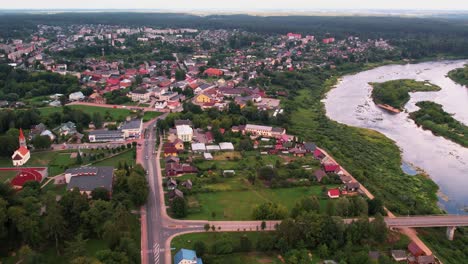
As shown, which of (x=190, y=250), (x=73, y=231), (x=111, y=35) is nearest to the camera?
(x=190, y=250)

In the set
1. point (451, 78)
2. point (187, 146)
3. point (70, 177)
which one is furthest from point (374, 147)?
point (451, 78)

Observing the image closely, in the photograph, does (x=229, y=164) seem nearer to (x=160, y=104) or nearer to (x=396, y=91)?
(x=160, y=104)

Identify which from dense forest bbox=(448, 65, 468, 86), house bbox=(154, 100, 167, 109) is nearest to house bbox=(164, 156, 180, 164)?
house bbox=(154, 100, 167, 109)

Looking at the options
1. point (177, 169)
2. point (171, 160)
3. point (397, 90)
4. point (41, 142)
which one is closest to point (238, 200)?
point (177, 169)

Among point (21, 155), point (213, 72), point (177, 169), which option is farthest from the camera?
point (213, 72)

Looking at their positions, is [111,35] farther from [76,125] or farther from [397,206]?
[397,206]

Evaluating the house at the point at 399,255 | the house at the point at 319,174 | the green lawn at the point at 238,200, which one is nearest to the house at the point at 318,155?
the house at the point at 319,174

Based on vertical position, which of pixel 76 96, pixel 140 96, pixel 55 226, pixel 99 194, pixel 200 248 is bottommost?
pixel 76 96
